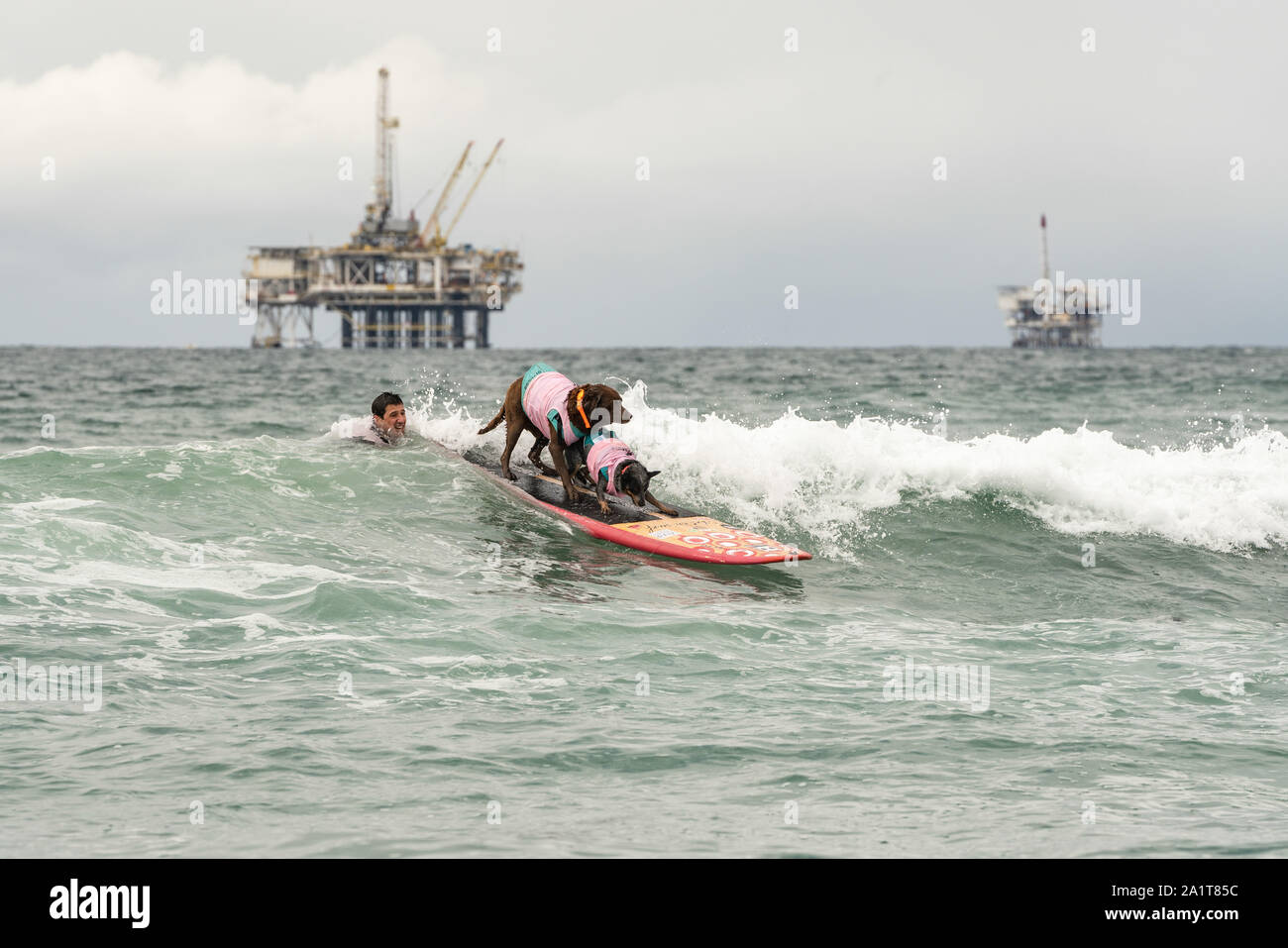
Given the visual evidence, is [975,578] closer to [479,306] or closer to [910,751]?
[910,751]

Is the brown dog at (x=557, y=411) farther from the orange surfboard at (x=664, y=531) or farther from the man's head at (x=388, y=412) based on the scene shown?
the man's head at (x=388, y=412)

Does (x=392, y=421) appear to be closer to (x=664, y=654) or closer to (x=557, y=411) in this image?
(x=557, y=411)

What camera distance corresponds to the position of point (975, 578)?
11070mm

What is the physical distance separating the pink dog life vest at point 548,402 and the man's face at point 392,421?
307 centimetres

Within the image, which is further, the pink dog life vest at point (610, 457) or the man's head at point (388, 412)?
the man's head at point (388, 412)

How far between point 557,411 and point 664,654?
16.4 feet

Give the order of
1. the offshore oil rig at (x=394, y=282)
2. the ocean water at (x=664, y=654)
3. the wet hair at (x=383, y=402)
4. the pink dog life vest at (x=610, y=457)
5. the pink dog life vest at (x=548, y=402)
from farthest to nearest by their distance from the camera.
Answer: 1. the offshore oil rig at (x=394, y=282)
2. the wet hair at (x=383, y=402)
3. the pink dog life vest at (x=548, y=402)
4. the pink dog life vest at (x=610, y=457)
5. the ocean water at (x=664, y=654)

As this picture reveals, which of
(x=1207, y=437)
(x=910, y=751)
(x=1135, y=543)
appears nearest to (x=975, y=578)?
(x=1135, y=543)

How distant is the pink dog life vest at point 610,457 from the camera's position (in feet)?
39.6

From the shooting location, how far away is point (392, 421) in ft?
51.9

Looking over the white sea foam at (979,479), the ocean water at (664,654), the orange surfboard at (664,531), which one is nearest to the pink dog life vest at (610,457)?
the orange surfboard at (664,531)

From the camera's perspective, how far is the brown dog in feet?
39.2

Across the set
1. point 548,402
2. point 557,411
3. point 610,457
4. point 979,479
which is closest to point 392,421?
point 548,402
